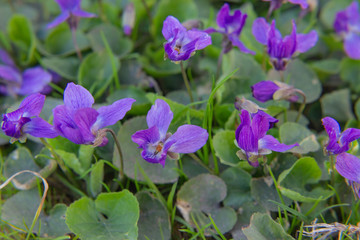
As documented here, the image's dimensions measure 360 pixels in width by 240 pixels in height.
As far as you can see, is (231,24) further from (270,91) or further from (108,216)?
(108,216)

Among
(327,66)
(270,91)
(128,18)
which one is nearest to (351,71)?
(327,66)

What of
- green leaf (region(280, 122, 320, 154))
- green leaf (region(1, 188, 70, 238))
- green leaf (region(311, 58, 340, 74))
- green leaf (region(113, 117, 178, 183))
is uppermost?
green leaf (region(311, 58, 340, 74))

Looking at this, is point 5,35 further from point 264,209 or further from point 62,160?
point 264,209

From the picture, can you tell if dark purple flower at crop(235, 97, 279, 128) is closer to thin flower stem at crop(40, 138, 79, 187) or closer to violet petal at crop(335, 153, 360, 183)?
violet petal at crop(335, 153, 360, 183)

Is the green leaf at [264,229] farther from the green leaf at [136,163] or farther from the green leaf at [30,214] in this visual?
the green leaf at [30,214]

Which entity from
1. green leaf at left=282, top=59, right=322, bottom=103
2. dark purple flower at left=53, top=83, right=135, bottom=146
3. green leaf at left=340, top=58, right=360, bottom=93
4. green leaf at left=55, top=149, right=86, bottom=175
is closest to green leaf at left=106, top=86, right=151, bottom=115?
green leaf at left=55, top=149, right=86, bottom=175

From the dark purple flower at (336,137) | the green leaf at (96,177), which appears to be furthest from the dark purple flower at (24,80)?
the dark purple flower at (336,137)

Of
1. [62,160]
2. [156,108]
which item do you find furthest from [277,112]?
[62,160]
